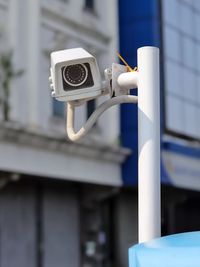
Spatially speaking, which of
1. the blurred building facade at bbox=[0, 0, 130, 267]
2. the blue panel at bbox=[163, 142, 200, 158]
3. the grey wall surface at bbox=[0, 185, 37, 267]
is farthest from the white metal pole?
the blue panel at bbox=[163, 142, 200, 158]

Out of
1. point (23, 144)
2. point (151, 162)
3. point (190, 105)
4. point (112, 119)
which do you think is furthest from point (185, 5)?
point (151, 162)

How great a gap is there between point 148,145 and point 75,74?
51 cm

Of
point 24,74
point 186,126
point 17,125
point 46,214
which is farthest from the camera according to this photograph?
point 186,126

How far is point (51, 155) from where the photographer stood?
18.0 m

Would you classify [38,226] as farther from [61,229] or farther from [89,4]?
[89,4]

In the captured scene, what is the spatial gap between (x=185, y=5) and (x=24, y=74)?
23.0ft

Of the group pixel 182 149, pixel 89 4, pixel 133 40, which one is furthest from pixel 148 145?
pixel 182 149

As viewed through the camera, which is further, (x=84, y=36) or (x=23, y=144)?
(x=84, y=36)

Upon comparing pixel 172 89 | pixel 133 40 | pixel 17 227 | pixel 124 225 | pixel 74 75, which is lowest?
pixel 74 75

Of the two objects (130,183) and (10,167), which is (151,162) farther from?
(130,183)

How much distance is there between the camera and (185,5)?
2270cm

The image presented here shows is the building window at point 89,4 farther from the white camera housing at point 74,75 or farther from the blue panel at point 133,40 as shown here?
the white camera housing at point 74,75

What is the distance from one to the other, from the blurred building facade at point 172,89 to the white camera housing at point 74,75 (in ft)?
52.7

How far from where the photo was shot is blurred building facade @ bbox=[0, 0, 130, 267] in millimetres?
17312
